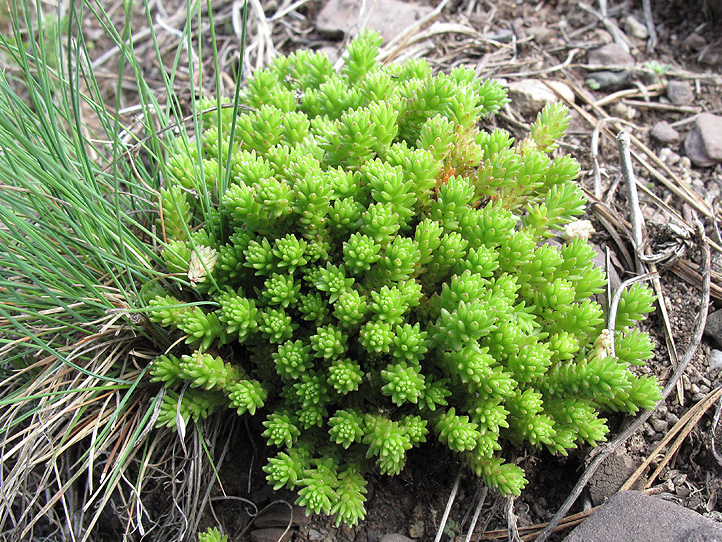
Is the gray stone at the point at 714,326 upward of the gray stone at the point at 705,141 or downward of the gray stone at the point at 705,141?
downward

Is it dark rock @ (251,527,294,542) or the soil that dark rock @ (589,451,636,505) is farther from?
dark rock @ (251,527,294,542)

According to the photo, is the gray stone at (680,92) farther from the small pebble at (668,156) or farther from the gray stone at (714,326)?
the gray stone at (714,326)

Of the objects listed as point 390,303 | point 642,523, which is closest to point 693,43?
point 390,303

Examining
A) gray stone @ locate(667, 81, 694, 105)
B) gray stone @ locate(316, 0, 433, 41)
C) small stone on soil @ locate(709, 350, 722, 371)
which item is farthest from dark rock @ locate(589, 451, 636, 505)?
gray stone @ locate(316, 0, 433, 41)

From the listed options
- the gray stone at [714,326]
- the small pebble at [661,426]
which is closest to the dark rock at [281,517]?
the small pebble at [661,426]

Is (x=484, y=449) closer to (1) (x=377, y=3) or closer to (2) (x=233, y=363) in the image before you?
(2) (x=233, y=363)

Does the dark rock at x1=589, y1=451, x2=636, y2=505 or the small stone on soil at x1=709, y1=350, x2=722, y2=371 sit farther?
the small stone on soil at x1=709, y1=350, x2=722, y2=371
